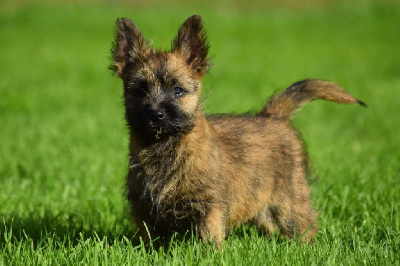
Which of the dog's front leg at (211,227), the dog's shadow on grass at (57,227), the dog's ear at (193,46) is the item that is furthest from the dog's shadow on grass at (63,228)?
the dog's ear at (193,46)

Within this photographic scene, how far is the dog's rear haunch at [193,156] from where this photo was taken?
461 centimetres

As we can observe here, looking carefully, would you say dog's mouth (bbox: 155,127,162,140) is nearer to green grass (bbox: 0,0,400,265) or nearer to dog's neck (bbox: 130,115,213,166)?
dog's neck (bbox: 130,115,213,166)

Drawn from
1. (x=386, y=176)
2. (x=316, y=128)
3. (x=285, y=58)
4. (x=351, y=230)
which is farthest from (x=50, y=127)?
(x=285, y=58)

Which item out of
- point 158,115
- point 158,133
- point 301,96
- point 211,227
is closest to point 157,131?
point 158,133

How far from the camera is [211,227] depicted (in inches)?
181

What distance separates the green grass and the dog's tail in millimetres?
737

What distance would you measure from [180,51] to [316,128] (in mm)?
5652

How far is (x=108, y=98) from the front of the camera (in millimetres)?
13281

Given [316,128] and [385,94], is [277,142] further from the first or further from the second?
[385,94]

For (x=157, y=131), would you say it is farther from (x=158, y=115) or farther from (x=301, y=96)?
(x=301, y=96)

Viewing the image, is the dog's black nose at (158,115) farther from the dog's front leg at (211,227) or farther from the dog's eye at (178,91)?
the dog's front leg at (211,227)

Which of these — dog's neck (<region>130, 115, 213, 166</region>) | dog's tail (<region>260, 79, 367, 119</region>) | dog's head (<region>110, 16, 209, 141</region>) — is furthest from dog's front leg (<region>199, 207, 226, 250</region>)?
dog's tail (<region>260, 79, 367, 119</region>)

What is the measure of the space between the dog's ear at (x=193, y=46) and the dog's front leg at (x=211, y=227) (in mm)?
1124

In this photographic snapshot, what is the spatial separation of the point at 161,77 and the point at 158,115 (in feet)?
1.24
